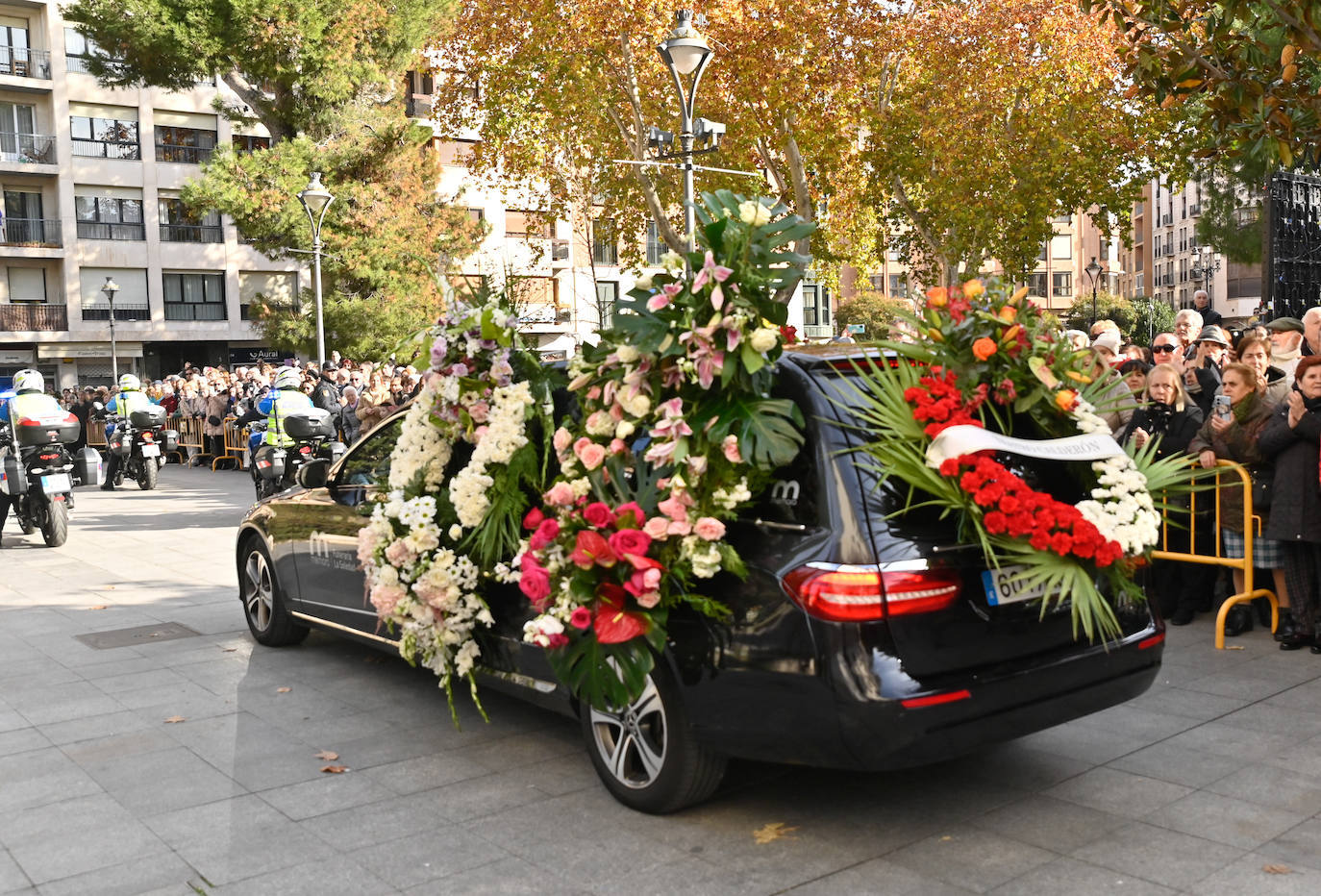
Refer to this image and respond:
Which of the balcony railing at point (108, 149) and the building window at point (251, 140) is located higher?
the building window at point (251, 140)

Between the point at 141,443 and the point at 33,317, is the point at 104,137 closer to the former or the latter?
the point at 33,317

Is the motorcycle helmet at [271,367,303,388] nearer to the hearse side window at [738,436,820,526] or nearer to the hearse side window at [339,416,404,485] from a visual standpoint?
the hearse side window at [339,416,404,485]

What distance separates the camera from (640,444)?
16.1ft

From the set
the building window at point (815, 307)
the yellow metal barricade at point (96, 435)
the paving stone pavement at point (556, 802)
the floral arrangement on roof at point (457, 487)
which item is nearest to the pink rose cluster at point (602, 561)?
the floral arrangement on roof at point (457, 487)

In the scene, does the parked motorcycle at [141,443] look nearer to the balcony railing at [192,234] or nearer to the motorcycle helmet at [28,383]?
the motorcycle helmet at [28,383]

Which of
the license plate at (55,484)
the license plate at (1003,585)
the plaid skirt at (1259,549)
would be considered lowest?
the plaid skirt at (1259,549)

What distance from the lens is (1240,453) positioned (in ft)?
26.0

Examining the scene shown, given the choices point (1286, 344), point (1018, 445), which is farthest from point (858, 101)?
point (1018, 445)

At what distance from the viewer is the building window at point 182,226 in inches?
1948

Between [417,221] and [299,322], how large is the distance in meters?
4.02

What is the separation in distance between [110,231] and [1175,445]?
156 feet

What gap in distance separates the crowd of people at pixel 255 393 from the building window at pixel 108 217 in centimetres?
1692

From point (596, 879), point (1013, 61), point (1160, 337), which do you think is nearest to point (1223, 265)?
point (1013, 61)

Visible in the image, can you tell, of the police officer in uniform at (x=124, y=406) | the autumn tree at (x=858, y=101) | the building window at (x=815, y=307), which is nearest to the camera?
the police officer in uniform at (x=124, y=406)
